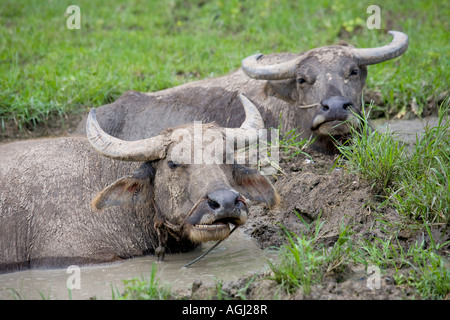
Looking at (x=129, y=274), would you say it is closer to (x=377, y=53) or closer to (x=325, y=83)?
(x=325, y=83)

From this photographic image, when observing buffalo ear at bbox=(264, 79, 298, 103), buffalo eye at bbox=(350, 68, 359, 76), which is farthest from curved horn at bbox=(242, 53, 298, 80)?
buffalo eye at bbox=(350, 68, 359, 76)

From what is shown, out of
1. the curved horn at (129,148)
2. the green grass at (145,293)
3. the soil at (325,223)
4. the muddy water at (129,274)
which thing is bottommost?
the muddy water at (129,274)

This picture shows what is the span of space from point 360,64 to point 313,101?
86cm

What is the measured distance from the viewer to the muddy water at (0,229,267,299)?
5.01m

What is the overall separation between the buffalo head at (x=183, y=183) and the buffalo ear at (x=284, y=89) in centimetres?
247

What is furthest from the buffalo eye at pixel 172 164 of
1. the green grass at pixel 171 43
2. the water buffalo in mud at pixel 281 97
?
the green grass at pixel 171 43

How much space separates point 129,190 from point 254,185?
3.66 feet

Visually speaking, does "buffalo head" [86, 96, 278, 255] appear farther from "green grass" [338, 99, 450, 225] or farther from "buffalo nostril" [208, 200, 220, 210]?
"green grass" [338, 99, 450, 225]

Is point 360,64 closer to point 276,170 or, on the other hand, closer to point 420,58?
point 276,170

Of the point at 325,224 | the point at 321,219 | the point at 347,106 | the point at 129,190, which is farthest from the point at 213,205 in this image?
the point at 347,106

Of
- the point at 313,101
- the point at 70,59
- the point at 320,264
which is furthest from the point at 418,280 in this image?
the point at 70,59

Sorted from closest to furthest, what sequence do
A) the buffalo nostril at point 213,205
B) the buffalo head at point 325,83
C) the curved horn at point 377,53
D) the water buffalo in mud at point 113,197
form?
1. the buffalo nostril at point 213,205
2. the water buffalo in mud at point 113,197
3. the buffalo head at point 325,83
4. the curved horn at point 377,53

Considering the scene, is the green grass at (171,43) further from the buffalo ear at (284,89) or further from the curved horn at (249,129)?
the curved horn at (249,129)

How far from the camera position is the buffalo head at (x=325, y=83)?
24.3 ft
